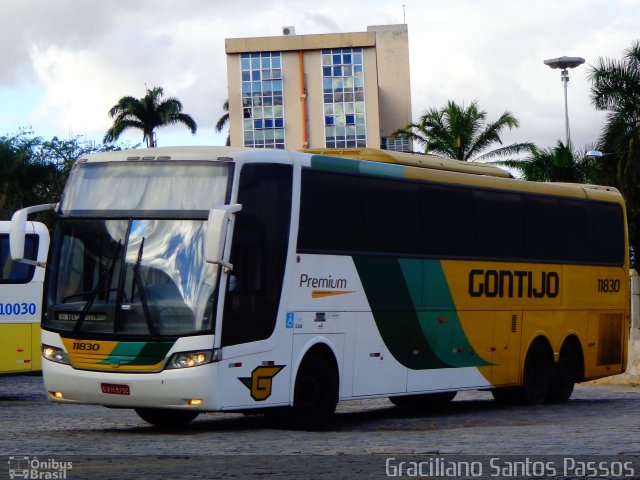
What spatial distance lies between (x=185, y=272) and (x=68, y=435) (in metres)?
2.29

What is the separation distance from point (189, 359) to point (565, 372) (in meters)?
9.59

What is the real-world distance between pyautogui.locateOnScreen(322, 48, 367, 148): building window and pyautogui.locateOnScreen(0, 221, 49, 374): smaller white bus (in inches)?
3346

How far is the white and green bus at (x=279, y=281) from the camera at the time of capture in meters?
15.0

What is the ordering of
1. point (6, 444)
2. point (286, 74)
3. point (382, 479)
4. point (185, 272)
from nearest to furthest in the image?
point (382, 479) < point (6, 444) < point (185, 272) < point (286, 74)

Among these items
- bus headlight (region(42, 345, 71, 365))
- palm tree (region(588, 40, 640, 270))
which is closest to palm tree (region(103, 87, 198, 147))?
palm tree (region(588, 40, 640, 270))

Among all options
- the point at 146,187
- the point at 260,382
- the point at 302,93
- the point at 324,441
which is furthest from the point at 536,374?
the point at 302,93

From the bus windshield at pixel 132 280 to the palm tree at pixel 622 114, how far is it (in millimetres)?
34989

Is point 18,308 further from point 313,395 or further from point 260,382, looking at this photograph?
point 260,382

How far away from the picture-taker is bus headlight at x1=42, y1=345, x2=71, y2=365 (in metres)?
15.5

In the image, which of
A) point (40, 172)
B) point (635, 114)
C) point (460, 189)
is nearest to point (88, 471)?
point (460, 189)

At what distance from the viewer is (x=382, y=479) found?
10375 mm

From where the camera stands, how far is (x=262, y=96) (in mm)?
111812

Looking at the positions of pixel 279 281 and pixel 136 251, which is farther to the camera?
pixel 279 281

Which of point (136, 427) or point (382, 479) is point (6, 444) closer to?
point (136, 427)
